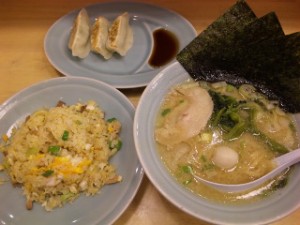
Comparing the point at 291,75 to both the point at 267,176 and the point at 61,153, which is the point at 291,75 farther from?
the point at 61,153

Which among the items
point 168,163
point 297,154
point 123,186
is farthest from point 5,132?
point 297,154

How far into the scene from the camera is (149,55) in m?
1.83

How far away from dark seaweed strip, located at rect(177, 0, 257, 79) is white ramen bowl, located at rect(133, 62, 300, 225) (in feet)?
0.77

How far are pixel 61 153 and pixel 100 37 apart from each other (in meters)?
0.73

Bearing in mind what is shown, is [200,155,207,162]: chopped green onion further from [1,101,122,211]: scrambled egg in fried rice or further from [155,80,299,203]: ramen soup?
[1,101,122,211]: scrambled egg in fried rice

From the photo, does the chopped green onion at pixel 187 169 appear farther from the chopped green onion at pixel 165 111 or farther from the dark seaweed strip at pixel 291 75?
A: the dark seaweed strip at pixel 291 75

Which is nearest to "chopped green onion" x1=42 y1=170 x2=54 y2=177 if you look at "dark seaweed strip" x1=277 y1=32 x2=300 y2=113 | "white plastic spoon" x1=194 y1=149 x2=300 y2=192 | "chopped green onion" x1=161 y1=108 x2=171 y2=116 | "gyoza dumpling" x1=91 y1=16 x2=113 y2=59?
"chopped green onion" x1=161 y1=108 x2=171 y2=116

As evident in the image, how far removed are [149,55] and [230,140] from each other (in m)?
0.77

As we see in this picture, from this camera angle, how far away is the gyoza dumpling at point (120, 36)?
69.4 inches

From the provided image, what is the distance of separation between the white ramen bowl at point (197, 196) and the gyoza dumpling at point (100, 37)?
2.02ft

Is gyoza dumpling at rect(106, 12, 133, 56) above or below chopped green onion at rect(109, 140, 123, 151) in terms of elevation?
above

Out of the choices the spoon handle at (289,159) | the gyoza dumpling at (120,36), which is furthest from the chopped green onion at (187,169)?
the gyoza dumpling at (120,36)

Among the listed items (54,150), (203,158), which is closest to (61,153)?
(54,150)

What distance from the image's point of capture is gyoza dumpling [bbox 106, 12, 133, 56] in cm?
176
